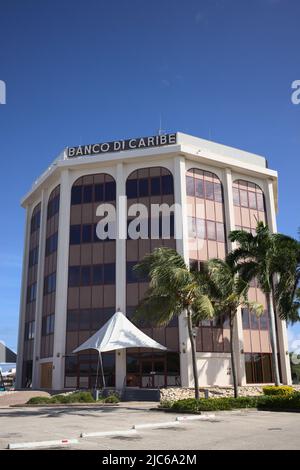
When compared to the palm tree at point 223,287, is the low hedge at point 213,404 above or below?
below

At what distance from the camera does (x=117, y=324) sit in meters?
35.3

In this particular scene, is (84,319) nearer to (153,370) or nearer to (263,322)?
(153,370)

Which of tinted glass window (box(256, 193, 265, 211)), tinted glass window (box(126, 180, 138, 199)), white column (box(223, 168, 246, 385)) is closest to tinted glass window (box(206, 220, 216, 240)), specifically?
white column (box(223, 168, 246, 385))

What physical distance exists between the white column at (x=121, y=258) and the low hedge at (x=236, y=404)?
1365 centimetres

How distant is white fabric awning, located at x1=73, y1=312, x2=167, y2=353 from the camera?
32969 millimetres

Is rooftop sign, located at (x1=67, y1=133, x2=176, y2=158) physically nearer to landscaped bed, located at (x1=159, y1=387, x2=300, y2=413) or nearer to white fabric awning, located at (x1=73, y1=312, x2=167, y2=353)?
white fabric awning, located at (x1=73, y1=312, x2=167, y2=353)

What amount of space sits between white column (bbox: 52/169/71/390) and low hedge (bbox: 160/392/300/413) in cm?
1690

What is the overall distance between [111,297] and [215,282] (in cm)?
1499

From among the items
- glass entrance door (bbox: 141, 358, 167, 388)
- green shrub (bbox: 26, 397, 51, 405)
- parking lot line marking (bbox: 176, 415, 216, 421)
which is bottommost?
parking lot line marking (bbox: 176, 415, 216, 421)

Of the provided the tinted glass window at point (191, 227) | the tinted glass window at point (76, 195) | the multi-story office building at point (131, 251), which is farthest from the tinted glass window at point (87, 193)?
the tinted glass window at point (191, 227)

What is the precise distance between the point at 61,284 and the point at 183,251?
37.5ft

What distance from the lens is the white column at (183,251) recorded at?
37656mm

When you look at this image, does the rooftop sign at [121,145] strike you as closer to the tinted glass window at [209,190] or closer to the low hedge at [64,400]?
the tinted glass window at [209,190]

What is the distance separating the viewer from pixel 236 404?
81.3ft
